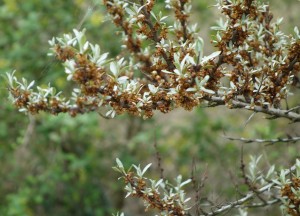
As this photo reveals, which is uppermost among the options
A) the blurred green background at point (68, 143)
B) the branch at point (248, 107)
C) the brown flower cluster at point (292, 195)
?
the blurred green background at point (68, 143)

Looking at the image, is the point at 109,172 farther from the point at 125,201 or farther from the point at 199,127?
the point at 199,127

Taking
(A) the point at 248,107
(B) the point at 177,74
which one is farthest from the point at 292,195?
→ (B) the point at 177,74

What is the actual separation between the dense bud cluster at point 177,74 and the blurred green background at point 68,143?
2.32 meters

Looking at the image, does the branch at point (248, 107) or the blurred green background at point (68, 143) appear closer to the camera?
the branch at point (248, 107)

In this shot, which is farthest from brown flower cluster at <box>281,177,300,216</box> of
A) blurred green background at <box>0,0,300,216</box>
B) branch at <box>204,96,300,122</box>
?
blurred green background at <box>0,0,300,216</box>

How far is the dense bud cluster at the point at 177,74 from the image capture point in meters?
2.19

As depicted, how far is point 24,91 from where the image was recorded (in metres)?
2.56

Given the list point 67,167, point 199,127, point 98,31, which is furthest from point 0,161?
point 199,127

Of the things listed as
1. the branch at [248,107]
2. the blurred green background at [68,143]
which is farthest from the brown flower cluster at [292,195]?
the blurred green background at [68,143]

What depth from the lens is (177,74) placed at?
222 centimetres

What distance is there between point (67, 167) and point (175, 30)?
146 inches

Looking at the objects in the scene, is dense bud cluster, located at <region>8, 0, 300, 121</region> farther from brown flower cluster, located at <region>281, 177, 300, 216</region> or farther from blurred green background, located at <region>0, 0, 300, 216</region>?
blurred green background, located at <region>0, 0, 300, 216</region>

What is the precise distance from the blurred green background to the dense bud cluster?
232 cm

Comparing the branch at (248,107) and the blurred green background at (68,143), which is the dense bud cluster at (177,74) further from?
the blurred green background at (68,143)
